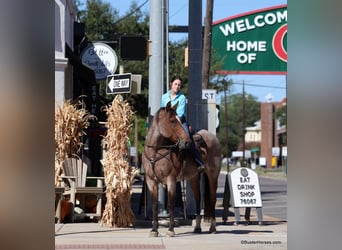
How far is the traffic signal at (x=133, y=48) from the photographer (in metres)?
13.9

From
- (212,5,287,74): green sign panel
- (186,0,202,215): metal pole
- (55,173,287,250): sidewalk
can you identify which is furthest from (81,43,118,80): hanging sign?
(212,5,287,74): green sign panel

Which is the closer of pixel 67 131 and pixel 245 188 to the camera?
pixel 67 131

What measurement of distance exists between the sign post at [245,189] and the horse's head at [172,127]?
12.0ft

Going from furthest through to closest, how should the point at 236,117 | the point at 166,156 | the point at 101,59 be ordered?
1. the point at 236,117
2. the point at 101,59
3. the point at 166,156

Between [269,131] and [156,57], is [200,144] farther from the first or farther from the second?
[269,131]

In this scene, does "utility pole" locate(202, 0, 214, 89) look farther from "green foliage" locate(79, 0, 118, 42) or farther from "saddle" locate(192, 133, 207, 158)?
"green foliage" locate(79, 0, 118, 42)

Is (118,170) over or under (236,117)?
under

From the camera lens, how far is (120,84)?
13469 mm

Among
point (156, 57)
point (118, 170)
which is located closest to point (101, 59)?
point (156, 57)

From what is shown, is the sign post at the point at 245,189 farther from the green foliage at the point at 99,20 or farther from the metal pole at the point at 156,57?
the green foliage at the point at 99,20

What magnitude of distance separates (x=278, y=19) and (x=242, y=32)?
1.57 metres

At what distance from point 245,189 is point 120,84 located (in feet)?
12.2

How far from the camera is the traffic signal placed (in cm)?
1390

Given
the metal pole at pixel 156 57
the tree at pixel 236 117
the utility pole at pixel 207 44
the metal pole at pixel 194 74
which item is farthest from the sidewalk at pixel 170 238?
the tree at pixel 236 117
